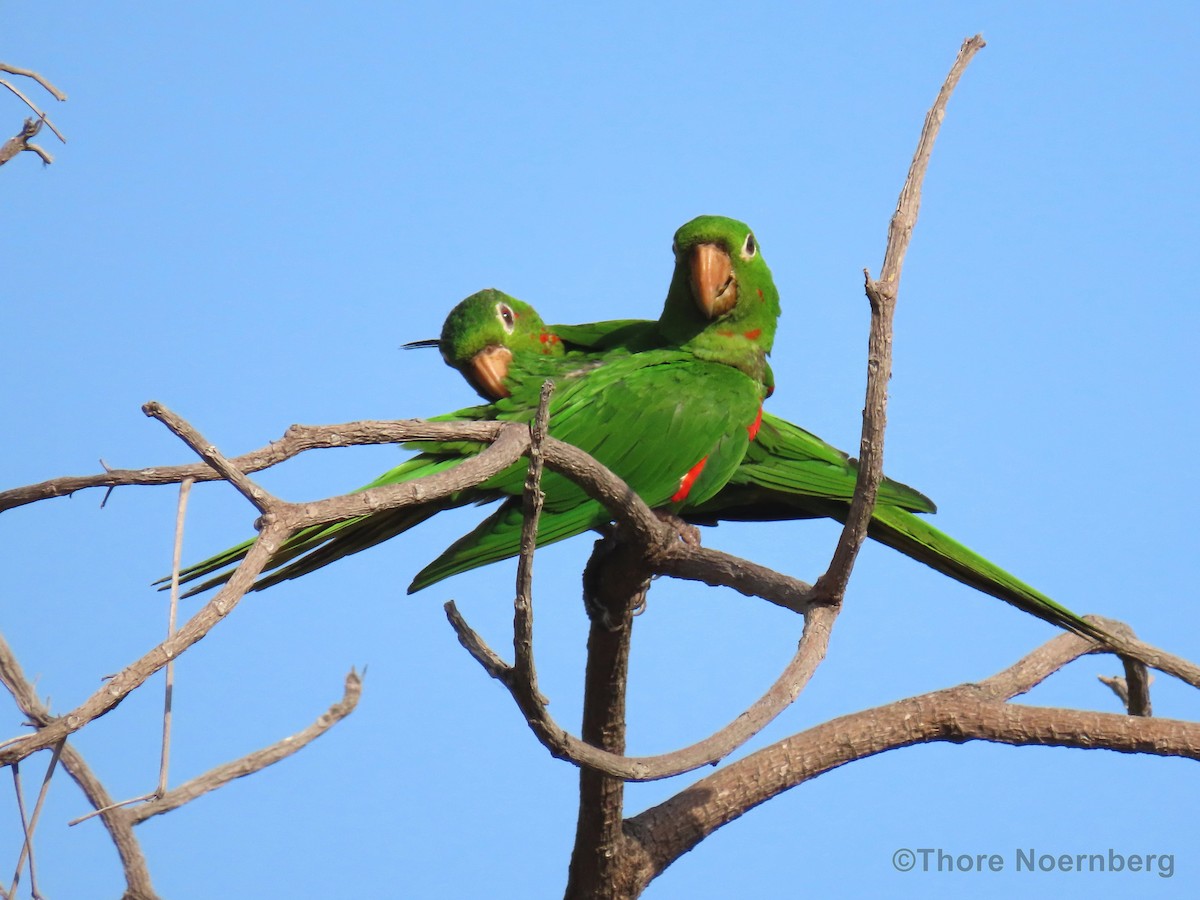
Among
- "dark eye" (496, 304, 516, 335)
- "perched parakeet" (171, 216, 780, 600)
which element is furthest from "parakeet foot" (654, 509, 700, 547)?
"dark eye" (496, 304, 516, 335)

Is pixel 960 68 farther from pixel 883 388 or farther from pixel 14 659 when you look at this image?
pixel 14 659

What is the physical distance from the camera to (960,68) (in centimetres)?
262

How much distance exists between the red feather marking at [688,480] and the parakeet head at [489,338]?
0.82 metres

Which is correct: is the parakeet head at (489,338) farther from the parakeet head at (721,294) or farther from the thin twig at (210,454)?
the thin twig at (210,454)

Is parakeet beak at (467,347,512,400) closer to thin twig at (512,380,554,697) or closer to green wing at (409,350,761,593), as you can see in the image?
green wing at (409,350,761,593)

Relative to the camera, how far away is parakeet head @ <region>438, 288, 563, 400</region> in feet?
13.7

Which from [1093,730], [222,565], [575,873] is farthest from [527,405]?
[1093,730]

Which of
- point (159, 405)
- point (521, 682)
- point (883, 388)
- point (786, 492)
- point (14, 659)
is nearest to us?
point (159, 405)

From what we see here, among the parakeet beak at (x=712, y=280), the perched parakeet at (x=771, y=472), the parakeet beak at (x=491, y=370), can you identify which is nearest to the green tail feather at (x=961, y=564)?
the perched parakeet at (x=771, y=472)

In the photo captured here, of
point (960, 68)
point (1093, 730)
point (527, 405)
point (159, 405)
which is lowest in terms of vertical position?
point (159, 405)

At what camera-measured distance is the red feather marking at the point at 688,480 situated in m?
3.68

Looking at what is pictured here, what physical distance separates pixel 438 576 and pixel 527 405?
0.90 meters

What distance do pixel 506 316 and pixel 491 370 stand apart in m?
0.23

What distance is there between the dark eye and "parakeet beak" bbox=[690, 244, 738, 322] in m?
0.68
